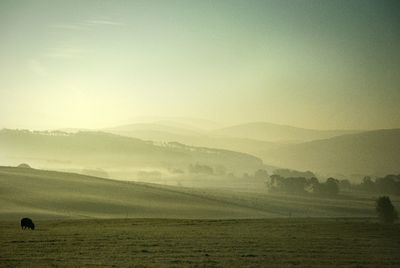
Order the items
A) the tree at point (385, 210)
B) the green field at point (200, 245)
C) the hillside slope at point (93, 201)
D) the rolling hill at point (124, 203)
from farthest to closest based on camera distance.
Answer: the rolling hill at point (124, 203)
the tree at point (385, 210)
the hillside slope at point (93, 201)
the green field at point (200, 245)

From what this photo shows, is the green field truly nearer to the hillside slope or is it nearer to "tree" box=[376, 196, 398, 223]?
the hillside slope

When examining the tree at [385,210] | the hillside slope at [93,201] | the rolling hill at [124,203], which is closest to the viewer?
the hillside slope at [93,201]

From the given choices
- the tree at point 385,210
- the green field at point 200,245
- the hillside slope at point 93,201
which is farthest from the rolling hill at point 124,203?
the green field at point 200,245

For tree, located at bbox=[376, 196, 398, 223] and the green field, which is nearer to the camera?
the green field

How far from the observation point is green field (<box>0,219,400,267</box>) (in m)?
22.5

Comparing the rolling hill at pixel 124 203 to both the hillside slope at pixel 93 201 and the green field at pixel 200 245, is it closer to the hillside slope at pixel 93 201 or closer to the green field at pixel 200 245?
the hillside slope at pixel 93 201

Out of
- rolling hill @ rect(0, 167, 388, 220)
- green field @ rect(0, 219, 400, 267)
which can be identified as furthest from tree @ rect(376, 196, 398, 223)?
green field @ rect(0, 219, 400, 267)

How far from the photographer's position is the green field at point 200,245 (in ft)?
73.8

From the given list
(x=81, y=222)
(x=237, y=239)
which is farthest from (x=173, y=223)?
(x=237, y=239)

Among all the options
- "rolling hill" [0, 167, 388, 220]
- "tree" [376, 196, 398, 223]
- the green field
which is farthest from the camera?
"rolling hill" [0, 167, 388, 220]

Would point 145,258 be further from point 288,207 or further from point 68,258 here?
point 288,207

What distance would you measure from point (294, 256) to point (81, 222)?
76.9 feet

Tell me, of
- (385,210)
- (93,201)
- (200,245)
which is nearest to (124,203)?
(93,201)

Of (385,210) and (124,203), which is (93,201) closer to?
(124,203)
